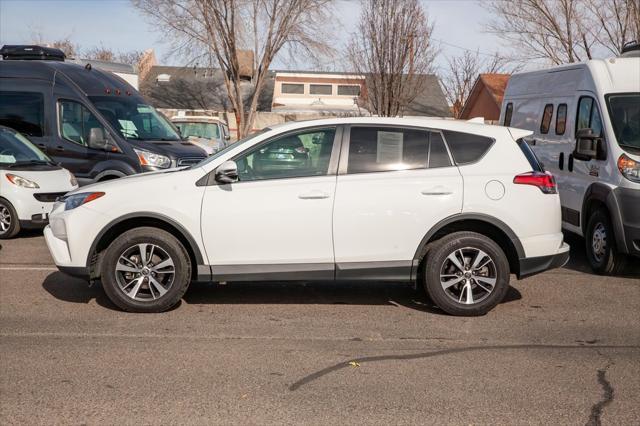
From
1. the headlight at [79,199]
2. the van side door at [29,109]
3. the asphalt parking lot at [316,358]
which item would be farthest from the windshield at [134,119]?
the headlight at [79,199]

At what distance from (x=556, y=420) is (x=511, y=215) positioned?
2.55 metres

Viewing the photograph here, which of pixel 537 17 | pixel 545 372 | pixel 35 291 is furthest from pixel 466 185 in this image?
pixel 537 17

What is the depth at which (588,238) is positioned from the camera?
8.87 meters

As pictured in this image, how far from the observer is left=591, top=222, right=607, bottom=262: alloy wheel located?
8398mm

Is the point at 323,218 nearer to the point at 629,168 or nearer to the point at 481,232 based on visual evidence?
the point at 481,232

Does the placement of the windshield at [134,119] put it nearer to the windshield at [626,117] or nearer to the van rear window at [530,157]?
the van rear window at [530,157]

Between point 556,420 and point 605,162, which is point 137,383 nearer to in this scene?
point 556,420

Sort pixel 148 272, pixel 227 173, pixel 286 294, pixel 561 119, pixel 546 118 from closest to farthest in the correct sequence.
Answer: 1. pixel 227 173
2. pixel 148 272
3. pixel 286 294
4. pixel 561 119
5. pixel 546 118

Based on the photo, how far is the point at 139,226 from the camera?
6.53 m

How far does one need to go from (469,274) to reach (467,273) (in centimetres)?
2

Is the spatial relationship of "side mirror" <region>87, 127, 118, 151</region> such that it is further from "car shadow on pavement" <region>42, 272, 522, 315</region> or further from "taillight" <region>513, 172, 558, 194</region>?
"taillight" <region>513, 172, 558, 194</region>

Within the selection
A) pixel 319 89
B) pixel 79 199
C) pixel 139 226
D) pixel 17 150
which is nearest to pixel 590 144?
pixel 139 226

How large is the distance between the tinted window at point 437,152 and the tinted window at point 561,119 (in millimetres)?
3870

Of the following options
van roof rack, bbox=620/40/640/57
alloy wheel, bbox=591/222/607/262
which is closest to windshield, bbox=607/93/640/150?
alloy wheel, bbox=591/222/607/262
